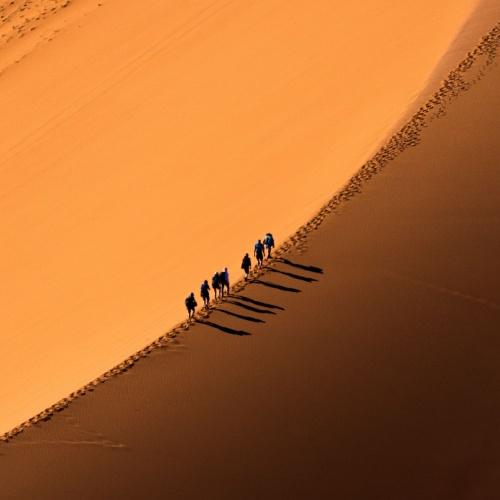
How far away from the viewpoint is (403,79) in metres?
16.2

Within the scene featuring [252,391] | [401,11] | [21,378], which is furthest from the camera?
[401,11]

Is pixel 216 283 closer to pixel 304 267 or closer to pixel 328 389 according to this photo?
pixel 304 267

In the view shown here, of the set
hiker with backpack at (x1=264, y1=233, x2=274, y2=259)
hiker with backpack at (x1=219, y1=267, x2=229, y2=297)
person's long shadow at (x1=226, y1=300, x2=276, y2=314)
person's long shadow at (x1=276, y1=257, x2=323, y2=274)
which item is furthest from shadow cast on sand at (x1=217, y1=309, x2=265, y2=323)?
hiker with backpack at (x1=264, y1=233, x2=274, y2=259)

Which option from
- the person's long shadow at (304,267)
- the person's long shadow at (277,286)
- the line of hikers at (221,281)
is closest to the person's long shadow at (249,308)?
the line of hikers at (221,281)

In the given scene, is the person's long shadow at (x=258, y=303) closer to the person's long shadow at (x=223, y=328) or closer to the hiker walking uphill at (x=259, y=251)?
the person's long shadow at (x=223, y=328)

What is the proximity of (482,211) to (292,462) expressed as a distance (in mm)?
4332

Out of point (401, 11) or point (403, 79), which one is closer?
point (403, 79)

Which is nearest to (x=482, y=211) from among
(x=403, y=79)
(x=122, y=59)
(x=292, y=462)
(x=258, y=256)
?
(x=258, y=256)

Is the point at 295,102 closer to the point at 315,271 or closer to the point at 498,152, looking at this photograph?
the point at 498,152

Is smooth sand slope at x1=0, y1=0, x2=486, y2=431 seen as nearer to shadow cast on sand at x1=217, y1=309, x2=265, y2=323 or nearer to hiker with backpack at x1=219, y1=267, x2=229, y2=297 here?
hiker with backpack at x1=219, y1=267, x2=229, y2=297

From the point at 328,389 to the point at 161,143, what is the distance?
9669 millimetres

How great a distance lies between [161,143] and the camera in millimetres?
17906

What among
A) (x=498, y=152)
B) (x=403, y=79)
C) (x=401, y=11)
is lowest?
(x=498, y=152)

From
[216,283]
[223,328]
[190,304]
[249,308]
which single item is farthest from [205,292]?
[223,328]
